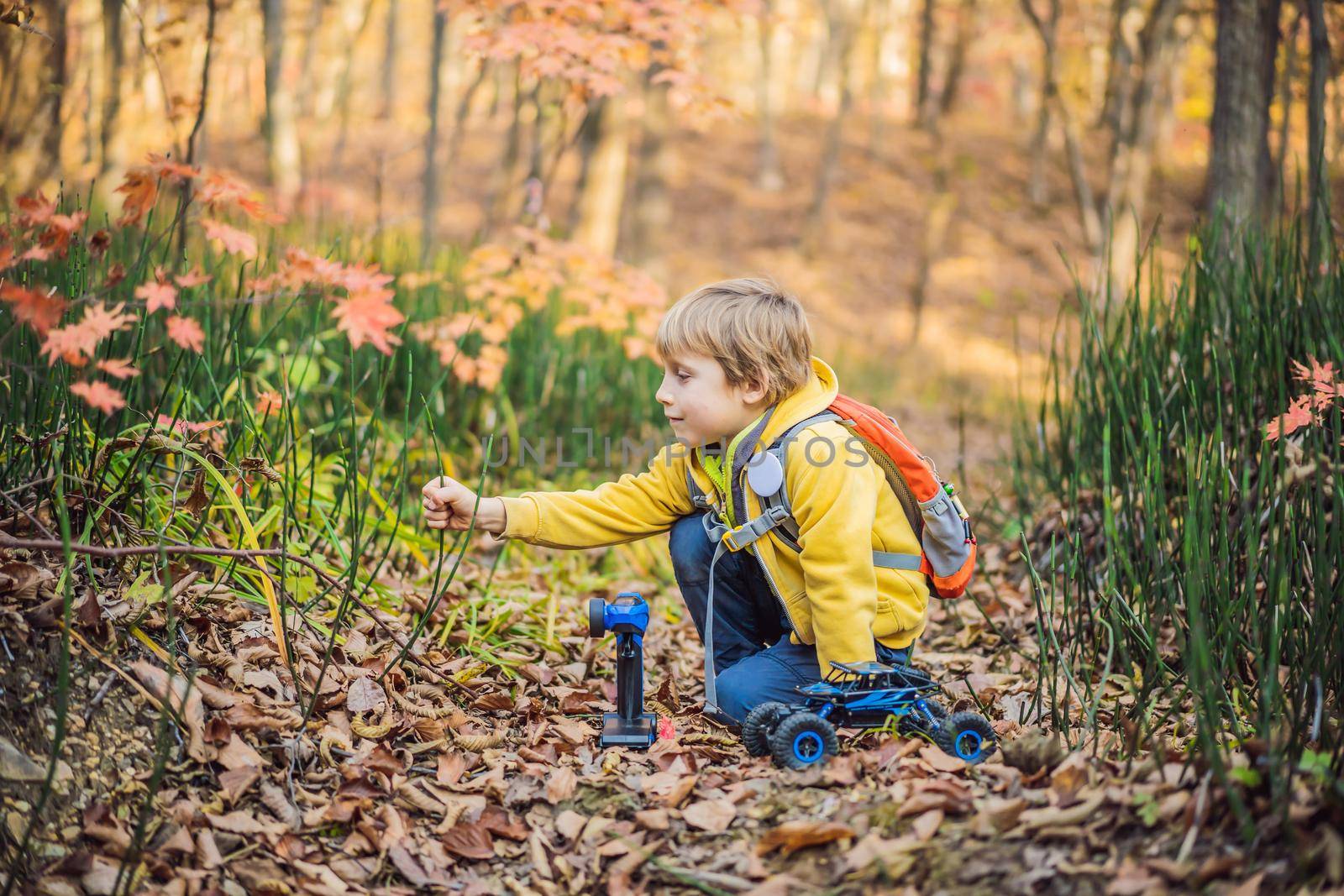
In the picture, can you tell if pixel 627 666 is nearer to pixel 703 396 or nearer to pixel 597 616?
pixel 597 616

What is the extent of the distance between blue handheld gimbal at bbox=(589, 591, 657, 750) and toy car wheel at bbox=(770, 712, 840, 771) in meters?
0.34

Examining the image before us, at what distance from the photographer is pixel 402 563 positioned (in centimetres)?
300

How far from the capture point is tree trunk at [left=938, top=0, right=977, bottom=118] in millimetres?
15398

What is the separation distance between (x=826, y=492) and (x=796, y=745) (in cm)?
51

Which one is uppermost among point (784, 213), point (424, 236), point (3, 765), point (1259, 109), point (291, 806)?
point (784, 213)

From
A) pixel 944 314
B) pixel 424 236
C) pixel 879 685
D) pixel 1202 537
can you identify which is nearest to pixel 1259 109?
pixel 1202 537

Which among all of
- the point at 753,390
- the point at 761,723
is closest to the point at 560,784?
the point at 761,723

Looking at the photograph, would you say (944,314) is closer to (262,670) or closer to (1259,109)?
(1259,109)

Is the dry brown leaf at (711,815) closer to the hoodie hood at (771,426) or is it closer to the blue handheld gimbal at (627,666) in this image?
the blue handheld gimbal at (627,666)

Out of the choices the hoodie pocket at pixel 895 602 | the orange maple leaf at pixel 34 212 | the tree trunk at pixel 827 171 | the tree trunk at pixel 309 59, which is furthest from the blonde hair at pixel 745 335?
the tree trunk at pixel 309 59

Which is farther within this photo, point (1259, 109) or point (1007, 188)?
point (1007, 188)

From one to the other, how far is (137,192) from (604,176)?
5.83 meters

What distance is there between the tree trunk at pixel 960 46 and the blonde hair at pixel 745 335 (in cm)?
1431

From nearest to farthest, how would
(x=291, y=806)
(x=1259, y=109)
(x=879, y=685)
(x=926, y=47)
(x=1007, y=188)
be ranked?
(x=291, y=806), (x=879, y=685), (x=1259, y=109), (x=926, y=47), (x=1007, y=188)
